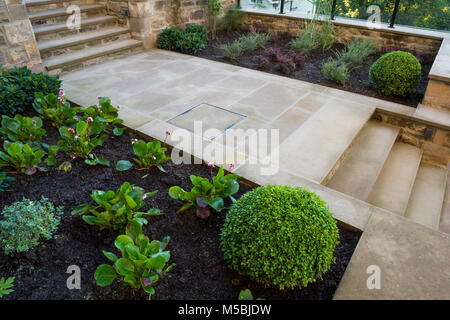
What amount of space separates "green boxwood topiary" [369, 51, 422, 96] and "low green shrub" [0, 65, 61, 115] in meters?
3.88

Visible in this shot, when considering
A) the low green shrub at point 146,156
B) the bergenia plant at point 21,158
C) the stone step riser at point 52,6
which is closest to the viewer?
the bergenia plant at point 21,158

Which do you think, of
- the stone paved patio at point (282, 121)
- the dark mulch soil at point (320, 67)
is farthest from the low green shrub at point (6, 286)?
the dark mulch soil at point (320, 67)

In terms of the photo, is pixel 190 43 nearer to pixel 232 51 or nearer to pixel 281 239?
pixel 232 51

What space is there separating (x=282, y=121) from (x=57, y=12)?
4201 mm

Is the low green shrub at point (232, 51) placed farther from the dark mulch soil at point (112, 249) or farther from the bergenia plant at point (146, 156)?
the dark mulch soil at point (112, 249)

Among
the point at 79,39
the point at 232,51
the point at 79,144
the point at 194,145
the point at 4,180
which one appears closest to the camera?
the point at 4,180

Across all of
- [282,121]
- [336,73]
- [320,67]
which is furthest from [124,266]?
[320,67]

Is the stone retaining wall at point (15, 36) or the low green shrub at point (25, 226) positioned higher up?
the stone retaining wall at point (15, 36)

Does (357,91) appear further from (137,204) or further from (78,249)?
(78,249)

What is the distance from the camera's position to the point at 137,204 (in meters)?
2.03

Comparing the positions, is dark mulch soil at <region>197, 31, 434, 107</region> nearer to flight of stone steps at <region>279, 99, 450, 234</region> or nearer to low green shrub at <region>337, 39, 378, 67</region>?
low green shrub at <region>337, 39, 378, 67</region>

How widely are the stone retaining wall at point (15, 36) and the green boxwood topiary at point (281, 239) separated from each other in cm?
360

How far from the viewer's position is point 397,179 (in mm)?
3244

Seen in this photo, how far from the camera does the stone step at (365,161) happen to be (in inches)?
111
